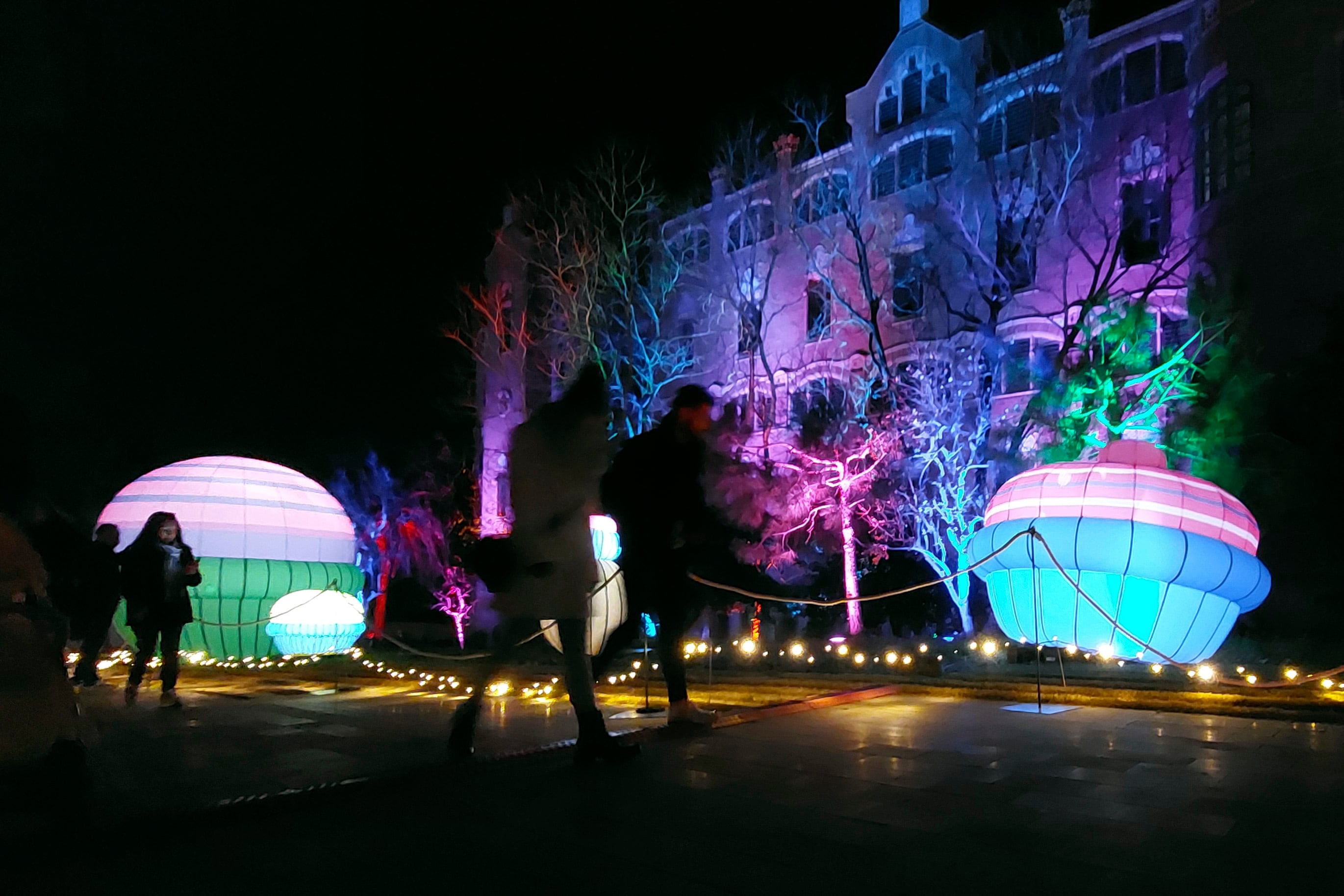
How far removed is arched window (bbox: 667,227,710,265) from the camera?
2474 cm

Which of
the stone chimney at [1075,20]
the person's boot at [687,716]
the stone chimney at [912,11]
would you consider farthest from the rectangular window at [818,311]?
the person's boot at [687,716]

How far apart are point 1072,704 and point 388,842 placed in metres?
5.04

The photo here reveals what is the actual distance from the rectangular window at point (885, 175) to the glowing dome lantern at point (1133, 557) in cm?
1561

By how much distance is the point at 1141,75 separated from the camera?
18.1 m

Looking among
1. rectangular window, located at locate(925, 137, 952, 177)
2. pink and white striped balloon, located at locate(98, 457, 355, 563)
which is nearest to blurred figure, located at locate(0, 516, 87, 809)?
pink and white striped balloon, located at locate(98, 457, 355, 563)

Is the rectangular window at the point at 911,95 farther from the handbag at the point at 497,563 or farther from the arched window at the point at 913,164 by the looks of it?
the handbag at the point at 497,563

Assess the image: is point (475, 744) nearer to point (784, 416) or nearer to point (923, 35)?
point (784, 416)

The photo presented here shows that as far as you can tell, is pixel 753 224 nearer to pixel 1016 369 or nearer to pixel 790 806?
pixel 1016 369

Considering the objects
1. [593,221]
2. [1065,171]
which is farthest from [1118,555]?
[593,221]

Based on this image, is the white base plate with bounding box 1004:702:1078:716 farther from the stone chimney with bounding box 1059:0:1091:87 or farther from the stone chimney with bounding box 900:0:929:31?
the stone chimney with bounding box 900:0:929:31

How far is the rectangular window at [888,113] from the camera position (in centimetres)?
2216

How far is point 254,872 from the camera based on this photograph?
2609 millimetres

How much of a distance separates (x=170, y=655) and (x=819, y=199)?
59.2 feet

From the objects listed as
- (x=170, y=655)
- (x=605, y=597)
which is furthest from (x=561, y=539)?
(x=170, y=655)
